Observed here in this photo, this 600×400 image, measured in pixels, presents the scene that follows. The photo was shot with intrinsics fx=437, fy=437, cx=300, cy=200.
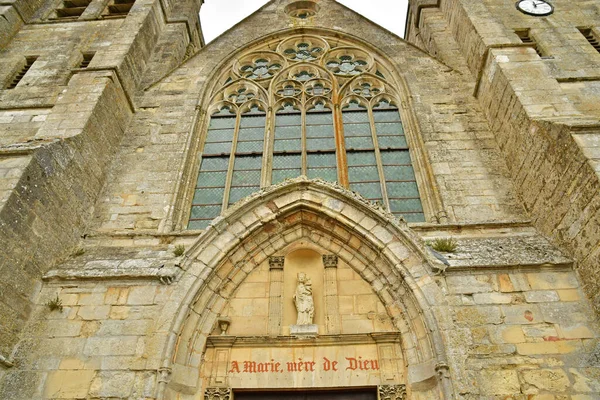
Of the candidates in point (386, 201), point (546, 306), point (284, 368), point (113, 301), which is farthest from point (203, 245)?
point (546, 306)

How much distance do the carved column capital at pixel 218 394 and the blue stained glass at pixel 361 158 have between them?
3.90 metres

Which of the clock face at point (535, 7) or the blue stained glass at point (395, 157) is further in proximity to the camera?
the clock face at point (535, 7)

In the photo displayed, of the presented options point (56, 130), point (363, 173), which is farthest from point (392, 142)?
point (56, 130)

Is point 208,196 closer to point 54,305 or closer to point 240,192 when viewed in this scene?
point 240,192

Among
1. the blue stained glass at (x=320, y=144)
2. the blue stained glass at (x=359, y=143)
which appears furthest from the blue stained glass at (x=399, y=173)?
the blue stained glass at (x=320, y=144)

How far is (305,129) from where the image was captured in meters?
7.75

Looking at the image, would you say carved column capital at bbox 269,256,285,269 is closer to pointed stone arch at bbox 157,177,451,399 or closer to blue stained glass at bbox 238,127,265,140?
pointed stone arch at bbox 157,177,451,399

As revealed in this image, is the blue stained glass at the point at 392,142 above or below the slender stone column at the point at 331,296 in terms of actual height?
above

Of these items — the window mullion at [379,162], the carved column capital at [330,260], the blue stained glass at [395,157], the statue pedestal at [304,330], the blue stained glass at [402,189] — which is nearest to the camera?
the statue pedestal at [304,330]

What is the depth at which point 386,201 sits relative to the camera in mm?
6488

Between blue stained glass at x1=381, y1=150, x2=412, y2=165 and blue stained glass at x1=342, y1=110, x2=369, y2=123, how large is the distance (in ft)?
3.10

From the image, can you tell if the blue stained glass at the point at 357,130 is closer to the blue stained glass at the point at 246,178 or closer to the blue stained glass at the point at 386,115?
the blue stained glass at the point at 386,115

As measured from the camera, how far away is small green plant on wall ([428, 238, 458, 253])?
5309mm

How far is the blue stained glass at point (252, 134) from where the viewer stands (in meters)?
7.69
